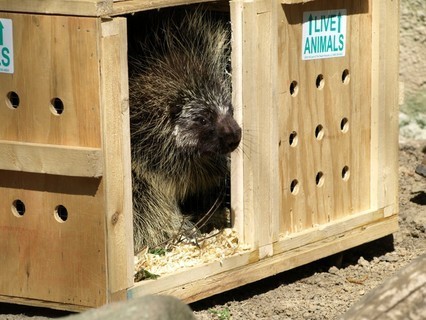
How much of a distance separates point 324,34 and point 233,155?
76cm

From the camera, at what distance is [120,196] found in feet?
14.3

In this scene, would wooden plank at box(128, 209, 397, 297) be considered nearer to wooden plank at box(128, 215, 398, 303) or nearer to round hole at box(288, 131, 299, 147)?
wooden plank at box(128, 215, 398, 303)

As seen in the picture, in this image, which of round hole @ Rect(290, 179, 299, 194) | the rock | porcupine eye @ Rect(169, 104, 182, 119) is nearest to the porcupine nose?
porcupine eye @ Rect(169, 104, 182, 119)

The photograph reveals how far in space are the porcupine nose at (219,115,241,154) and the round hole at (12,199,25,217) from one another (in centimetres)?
94

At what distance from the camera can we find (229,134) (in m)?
4.98

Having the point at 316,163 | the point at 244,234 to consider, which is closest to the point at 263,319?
the point at 244,234

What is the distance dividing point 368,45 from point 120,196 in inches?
71.5

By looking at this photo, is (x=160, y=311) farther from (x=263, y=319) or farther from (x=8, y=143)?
(x=263, y=319)

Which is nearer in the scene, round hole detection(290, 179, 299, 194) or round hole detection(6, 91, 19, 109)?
round hole detection(6, 91, 19, 109)

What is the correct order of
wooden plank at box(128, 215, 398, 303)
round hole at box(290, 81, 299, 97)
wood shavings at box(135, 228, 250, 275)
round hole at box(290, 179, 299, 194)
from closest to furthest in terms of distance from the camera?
wooden plank at box(128, 215, 398, 303) < wood shavings at box(135, 228, 250, 275) < round hole at box(290, 81, 299, 97) < round hole at box(290, 179, 299, 194)

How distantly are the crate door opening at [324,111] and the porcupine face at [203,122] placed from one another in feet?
0.92

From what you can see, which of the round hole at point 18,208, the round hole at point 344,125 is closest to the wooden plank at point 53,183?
the round hole at point 18,208

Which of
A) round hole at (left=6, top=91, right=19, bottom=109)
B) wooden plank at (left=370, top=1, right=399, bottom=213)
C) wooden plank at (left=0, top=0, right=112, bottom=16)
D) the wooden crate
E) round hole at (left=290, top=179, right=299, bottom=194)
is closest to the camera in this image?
wooden plank at (left=0, top=0, right=112, bottom=16)

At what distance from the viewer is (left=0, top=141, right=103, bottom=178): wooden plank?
4.27m
